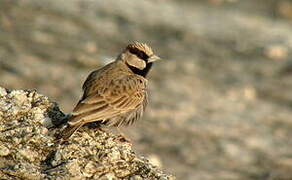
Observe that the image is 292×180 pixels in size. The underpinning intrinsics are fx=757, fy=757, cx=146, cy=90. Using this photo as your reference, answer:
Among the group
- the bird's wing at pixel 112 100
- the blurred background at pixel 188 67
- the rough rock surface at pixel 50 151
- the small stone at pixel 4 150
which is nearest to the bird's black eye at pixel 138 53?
the bird's wing at pixel 112 100

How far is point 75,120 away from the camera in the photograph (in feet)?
20.5

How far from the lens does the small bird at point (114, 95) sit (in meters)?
6.64

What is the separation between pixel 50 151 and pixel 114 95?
1.53 metres

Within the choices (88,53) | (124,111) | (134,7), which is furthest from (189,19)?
(124,111)

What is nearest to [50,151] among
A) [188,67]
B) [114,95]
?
[114,95]

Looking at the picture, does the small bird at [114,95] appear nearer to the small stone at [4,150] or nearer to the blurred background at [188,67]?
the small stone at [4,150]

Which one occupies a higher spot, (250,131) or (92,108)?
(250,131)

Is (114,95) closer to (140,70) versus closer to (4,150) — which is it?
(140,70)

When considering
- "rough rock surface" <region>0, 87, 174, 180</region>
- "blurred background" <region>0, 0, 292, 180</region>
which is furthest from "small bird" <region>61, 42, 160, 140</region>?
"blurred background" <region>0, 0, 292, 180</region>

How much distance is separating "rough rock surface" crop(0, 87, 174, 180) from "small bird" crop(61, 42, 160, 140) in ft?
0.81

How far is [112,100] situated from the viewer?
705 cm

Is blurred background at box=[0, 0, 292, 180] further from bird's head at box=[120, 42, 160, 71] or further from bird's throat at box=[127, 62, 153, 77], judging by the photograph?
bird's head at box=[120, 42, 160, 71]

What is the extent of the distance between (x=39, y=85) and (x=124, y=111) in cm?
649

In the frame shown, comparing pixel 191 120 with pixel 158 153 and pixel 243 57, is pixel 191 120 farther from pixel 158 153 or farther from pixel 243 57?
pixel 243 57
